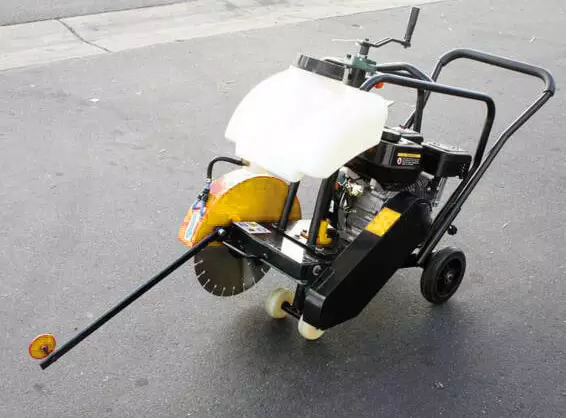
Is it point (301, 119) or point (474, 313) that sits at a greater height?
point (301, 119)

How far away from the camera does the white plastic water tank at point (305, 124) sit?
93.6 inches

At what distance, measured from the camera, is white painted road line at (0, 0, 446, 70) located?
6.45 meters

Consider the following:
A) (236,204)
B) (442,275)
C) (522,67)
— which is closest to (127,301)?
(236,204)

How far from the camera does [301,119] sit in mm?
2455

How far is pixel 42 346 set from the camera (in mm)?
2451

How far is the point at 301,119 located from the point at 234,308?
1153mm

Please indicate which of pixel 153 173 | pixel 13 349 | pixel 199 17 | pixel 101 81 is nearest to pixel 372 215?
pixel 13 349

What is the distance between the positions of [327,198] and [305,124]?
1.49ft

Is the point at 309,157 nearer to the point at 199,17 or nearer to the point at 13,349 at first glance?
the point at 13,349

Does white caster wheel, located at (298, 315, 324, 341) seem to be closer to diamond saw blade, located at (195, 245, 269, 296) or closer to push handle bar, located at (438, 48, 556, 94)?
diamond saw blade, located at (195, 245, 269, 296)

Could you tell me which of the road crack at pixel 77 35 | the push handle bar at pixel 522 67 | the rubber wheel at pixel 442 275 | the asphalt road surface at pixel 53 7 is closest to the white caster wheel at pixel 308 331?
the rubber wheel at pixel 442 275

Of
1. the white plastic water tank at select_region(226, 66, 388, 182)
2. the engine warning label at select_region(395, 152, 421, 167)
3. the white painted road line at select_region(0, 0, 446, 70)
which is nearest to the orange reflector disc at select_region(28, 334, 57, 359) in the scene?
the white plastic water tank at select_region(226, 66, 388, 182)

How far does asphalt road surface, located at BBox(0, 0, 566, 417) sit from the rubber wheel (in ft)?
0.27

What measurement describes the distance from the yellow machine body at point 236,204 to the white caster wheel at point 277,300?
0.33 metres
